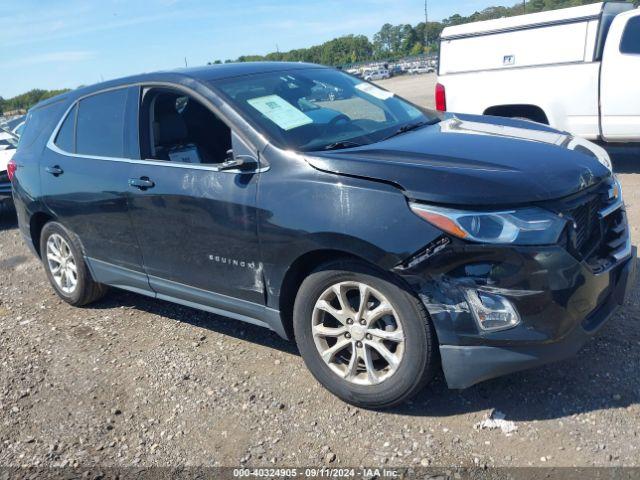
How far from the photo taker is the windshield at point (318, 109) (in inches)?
139

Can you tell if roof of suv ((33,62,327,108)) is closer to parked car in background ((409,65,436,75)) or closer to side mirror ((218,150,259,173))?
side mirror ((218,150,259,173))

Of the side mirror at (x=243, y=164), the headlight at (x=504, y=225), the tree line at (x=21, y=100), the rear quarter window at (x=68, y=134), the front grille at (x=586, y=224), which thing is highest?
the rear quarter window at (x=68, y=134)

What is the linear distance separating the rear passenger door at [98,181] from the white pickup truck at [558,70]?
18.2ft

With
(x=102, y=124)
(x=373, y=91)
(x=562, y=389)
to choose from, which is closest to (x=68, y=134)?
(x=102, y=124)

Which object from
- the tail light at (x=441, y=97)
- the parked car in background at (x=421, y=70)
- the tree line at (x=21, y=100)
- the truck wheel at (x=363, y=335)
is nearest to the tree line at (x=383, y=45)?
the parked car in background at (x=421, y=70)

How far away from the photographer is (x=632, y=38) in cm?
736

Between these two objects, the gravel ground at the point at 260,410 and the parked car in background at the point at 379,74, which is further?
the parked car in background at the point at 379,74

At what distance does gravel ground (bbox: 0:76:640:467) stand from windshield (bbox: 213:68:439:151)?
4.58 ft

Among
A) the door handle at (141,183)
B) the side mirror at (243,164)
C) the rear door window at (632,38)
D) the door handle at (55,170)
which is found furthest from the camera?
the rear door window at (632,38)

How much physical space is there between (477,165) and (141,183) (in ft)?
7.02

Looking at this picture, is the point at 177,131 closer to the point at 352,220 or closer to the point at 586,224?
the point at 352,220

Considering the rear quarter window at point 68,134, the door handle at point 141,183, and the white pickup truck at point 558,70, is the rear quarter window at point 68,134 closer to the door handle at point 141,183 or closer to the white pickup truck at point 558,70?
the door handle at point 141,183

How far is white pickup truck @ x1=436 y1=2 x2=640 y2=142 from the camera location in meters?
7.43

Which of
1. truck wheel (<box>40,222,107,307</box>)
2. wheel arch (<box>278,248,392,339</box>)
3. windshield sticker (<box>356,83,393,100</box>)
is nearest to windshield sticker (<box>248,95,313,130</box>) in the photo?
wheel arch (<box>278,248,392,339</box>)
